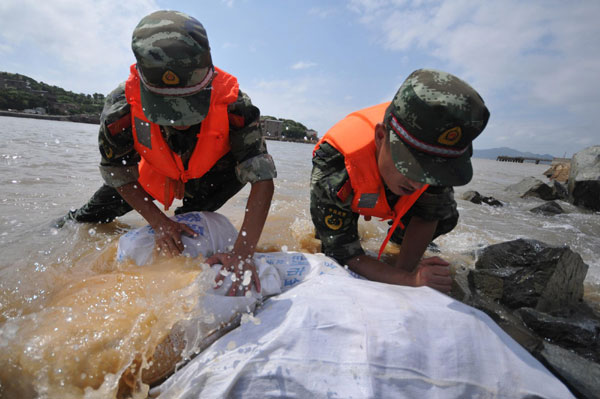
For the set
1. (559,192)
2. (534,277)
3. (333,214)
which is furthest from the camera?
(559,192)

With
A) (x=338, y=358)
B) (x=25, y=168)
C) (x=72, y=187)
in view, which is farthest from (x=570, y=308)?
(x=25, y=168)

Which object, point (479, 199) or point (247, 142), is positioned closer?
point (247, 142)

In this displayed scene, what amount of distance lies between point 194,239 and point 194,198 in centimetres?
104

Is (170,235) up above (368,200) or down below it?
below

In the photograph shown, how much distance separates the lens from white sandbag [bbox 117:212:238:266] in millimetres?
1890

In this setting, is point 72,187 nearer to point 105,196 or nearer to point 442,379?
point 105,196

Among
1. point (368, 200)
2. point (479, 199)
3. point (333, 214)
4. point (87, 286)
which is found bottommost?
point (87, 286)

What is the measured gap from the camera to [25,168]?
228 inches

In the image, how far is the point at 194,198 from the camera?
9.69ft

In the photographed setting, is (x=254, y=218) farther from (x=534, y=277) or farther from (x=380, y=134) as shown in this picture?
(x=534, y=277)

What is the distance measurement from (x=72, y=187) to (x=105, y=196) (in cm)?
249

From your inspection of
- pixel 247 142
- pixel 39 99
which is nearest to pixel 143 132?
pixel 247 142

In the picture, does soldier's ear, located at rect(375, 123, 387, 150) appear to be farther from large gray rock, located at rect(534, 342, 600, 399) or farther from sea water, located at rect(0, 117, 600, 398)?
large gray rock, located at rect(534, 342, 600, 399)

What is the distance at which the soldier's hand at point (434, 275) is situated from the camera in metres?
1.72
